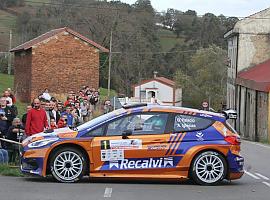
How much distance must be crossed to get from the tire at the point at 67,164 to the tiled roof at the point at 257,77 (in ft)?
88.2

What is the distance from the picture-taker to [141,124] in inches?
512

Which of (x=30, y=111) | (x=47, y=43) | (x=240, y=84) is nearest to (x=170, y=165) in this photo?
(x=30, y=111)

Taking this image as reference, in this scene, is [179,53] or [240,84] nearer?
[240,84]

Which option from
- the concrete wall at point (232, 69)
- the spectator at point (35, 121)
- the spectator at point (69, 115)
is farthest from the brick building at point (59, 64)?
the spectator at point (35, 121)

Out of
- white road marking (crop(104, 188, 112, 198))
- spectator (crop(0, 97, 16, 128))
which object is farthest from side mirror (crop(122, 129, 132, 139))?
spectator (crop(0, 97, 16, 128))

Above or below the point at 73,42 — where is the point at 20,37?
above

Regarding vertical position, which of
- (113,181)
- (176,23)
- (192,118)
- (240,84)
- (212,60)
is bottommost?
(113,181)

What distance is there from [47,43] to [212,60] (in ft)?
150

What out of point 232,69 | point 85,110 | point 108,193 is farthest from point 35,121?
point 232,69

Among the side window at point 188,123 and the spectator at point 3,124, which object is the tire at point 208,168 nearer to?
the side window at point 188,123

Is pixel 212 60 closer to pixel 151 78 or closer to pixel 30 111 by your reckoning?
pixel 151 78

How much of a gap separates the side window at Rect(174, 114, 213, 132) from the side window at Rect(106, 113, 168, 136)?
0.24 metres

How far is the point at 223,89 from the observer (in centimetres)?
8531

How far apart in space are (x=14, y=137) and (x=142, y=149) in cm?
363
